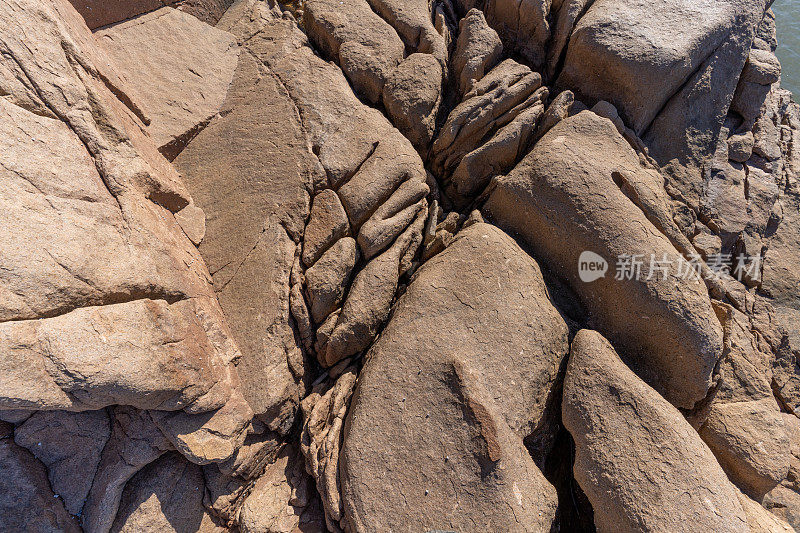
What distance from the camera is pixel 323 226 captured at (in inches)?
154

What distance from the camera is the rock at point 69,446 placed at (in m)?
2.99

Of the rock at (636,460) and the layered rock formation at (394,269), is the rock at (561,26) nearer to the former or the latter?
the layered rock formation at (394,269)

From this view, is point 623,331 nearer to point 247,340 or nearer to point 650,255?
point 650,255

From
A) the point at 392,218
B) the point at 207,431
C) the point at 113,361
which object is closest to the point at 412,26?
the point at 392,218

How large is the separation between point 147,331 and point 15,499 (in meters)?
1.56

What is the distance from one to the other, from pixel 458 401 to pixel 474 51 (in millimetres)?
3874

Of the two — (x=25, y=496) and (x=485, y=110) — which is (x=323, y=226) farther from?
(x=25, y=496)

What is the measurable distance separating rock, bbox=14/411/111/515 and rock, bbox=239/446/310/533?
1.22 metres

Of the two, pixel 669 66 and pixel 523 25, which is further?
pixel 523 25

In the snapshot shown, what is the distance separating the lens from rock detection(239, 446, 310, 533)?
337cm

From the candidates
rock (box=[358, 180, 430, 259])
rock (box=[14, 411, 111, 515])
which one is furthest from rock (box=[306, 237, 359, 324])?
rock (box=[14, 411, 111, 515])

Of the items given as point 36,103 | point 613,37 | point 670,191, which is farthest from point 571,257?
point 36,103

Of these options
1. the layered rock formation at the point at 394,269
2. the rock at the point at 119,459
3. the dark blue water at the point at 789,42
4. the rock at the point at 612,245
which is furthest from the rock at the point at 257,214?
the dark blue water at the point at 789,42

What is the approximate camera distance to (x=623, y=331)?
378cm
